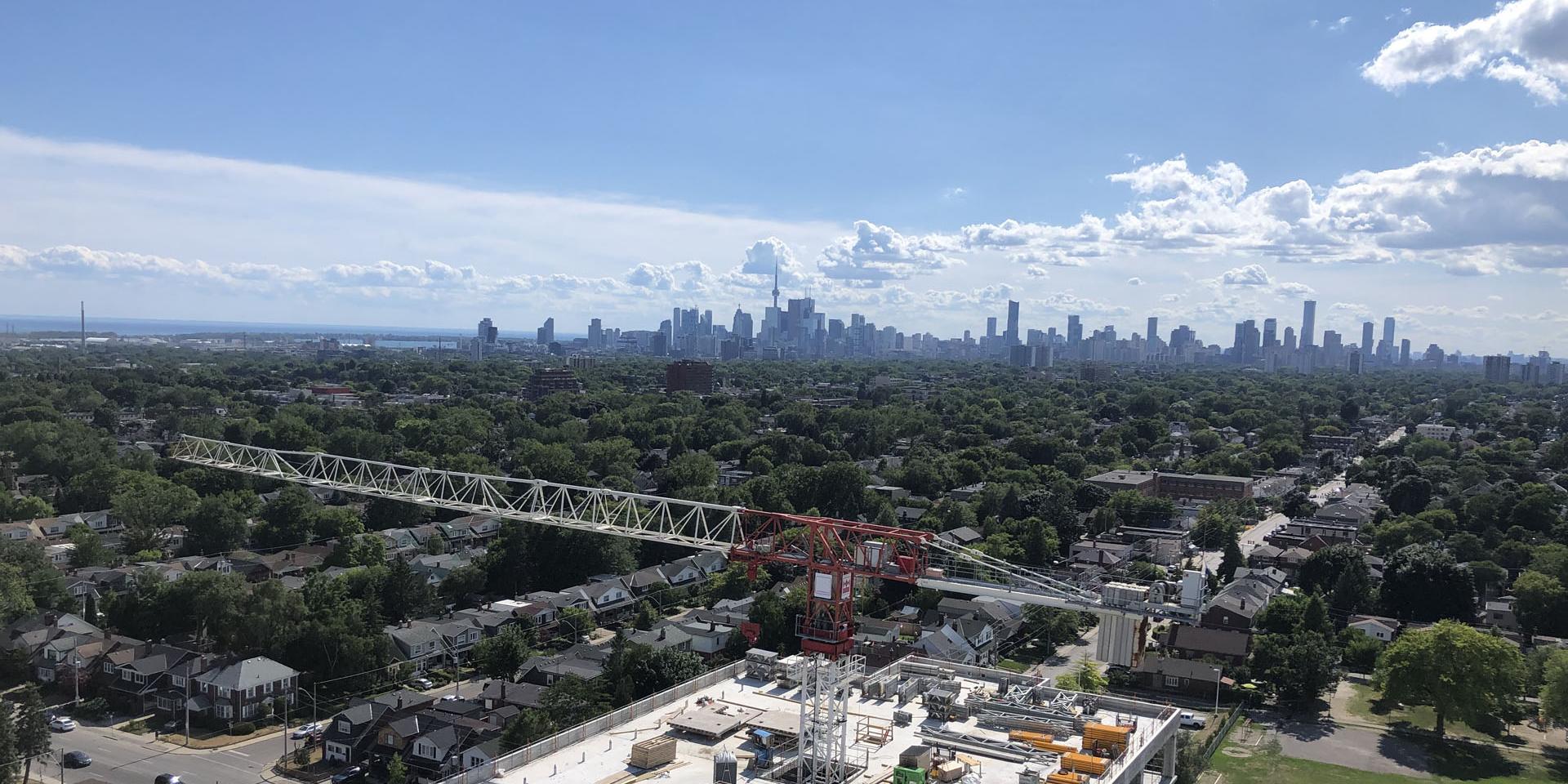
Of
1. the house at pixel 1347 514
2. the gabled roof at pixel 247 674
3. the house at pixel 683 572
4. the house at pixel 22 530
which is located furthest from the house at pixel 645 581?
the house at pixel 1347 514

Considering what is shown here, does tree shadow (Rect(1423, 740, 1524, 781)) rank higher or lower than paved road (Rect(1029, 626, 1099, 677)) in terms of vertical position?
higher

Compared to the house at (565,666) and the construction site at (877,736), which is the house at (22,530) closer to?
the house at (565,666)

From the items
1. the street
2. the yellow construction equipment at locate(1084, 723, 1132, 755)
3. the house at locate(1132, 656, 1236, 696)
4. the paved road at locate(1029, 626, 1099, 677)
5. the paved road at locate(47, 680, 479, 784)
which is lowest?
the paved road at locate(47, 680, 479, 784)

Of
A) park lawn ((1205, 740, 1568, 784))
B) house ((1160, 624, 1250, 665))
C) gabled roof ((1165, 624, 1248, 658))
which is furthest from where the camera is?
gabled roof ((1165, 624, 1248, 658))

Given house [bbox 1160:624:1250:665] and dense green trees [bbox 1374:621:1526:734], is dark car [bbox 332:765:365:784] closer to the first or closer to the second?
house [bbox 1160:624:1250:665]

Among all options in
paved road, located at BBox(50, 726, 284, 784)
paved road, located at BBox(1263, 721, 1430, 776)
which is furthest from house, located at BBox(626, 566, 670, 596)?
paved road, located at BBox(1263, 721, 1430, 776)
